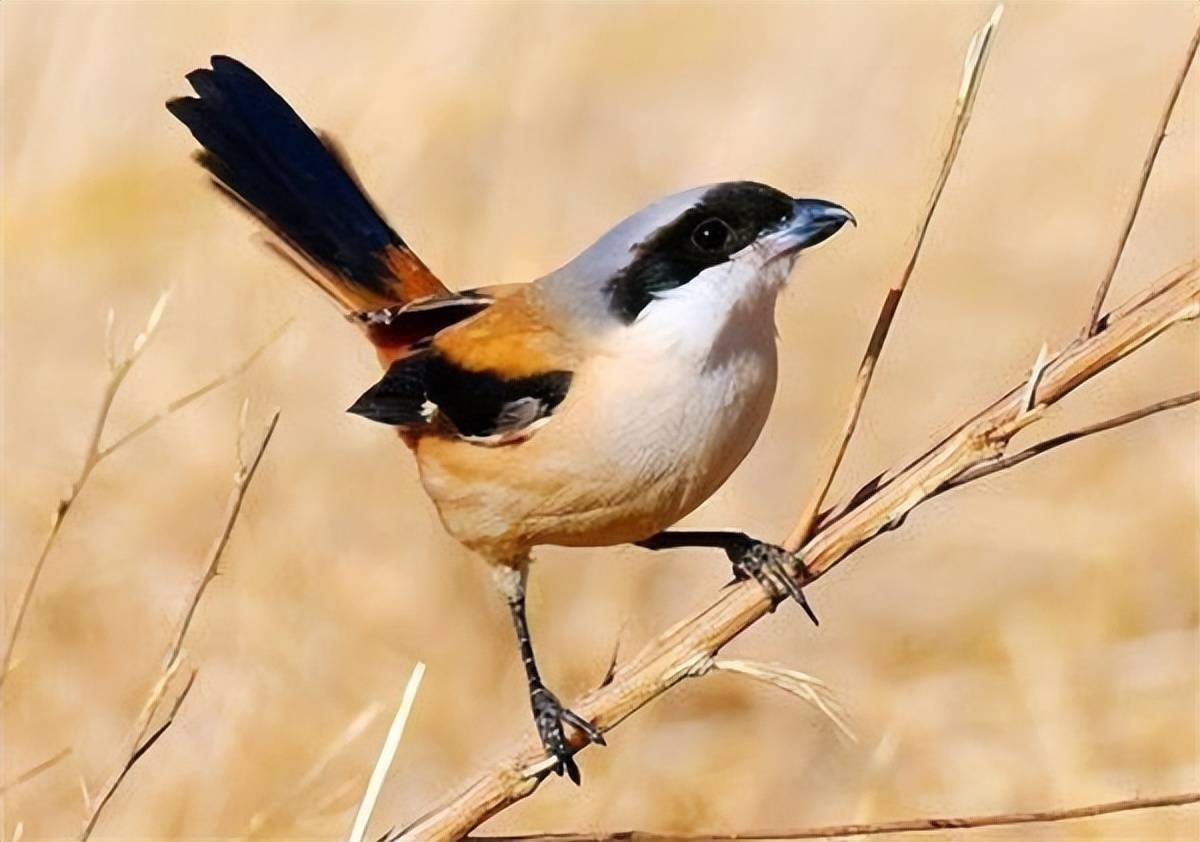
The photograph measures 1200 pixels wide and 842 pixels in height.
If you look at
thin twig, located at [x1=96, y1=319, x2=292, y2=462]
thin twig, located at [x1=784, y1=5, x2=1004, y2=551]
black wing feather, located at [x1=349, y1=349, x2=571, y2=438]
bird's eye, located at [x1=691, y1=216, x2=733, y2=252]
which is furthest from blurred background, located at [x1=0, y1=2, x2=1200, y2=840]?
thin twig, located at [x1=784, y1=5, x2=1004, y2=551]

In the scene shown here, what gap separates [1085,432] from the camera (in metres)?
0.85

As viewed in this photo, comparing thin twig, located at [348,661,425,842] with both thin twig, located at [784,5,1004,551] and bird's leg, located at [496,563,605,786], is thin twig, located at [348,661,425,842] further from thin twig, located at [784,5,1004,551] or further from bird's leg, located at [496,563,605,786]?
thin twig, located at [784,5,1004,551]

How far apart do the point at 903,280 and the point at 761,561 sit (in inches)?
6.3

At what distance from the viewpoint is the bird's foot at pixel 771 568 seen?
867 millimetres

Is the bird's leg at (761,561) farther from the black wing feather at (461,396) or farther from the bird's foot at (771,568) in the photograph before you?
the black wing feather at (461,396)

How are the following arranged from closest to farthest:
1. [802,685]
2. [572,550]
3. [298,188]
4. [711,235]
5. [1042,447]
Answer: [802,685], [1042,447], [711,235], [298,188], [572,550]

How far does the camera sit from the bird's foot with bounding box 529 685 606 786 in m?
0.88

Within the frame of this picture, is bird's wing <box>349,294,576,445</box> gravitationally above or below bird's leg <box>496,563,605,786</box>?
above

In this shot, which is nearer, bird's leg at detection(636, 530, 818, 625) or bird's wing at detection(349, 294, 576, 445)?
bird's leg at detection(636, 530, 818, 625)

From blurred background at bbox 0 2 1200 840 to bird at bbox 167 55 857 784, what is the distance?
1.22 metres

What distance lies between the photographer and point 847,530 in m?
0.86

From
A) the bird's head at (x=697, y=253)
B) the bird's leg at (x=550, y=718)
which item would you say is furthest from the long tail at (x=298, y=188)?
the bird's leg at (x=550, y=718)

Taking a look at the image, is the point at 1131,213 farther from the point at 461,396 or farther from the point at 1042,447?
the point at 461,396

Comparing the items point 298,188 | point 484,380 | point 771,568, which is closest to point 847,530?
point 771,568
